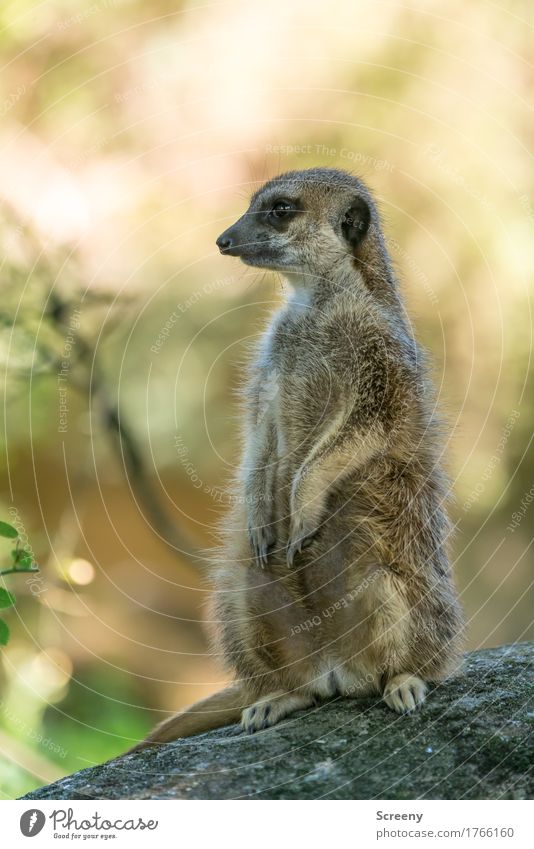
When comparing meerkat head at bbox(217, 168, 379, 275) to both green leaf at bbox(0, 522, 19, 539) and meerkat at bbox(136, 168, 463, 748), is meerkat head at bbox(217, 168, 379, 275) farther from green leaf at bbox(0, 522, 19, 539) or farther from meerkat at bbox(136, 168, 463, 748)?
green leaf at bbox(0, 522, 19, 539)

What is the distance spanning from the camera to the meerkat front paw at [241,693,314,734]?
3084 mm

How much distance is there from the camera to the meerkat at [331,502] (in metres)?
3.11

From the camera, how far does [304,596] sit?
3.21 m

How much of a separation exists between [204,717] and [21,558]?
98 cm

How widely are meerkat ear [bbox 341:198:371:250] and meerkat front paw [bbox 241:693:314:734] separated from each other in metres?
1.59

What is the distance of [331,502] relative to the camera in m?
3.23

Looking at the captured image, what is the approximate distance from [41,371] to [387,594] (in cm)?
186

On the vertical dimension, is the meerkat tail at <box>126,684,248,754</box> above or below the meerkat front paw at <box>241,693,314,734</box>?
above

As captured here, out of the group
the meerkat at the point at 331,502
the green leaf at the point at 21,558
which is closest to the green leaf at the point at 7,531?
the green leaf at the point at 21,558

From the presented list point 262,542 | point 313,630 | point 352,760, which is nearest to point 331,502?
point 262,542

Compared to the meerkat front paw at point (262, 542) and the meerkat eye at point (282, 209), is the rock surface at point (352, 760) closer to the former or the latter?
the meerkat front paw at point (262, 542)

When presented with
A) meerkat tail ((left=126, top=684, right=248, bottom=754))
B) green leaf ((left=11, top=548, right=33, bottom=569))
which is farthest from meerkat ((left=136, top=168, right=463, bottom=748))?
green leaf ((left=11, top=548, right=33, bottom=569))

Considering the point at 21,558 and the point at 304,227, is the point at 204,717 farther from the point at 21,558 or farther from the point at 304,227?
the point at 304,227
